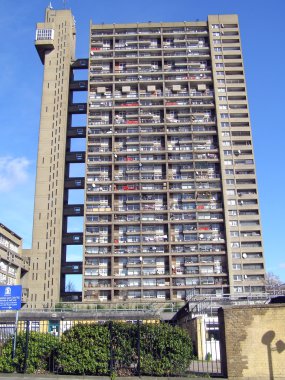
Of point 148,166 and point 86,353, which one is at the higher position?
point 148,166

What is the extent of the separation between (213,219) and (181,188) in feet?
29.6

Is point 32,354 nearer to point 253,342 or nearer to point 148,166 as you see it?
point 253,342

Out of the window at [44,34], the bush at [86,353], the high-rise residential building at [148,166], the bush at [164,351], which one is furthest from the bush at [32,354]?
the window at [44,34]

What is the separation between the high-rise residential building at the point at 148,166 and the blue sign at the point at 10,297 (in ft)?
211

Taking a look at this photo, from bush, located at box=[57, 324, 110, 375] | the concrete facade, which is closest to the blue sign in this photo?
bush, located at box=[57, 324, 110, 375]

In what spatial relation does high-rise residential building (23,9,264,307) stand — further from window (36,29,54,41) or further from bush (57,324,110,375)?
bush (57,324,110,375)

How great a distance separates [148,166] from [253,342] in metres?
78.7

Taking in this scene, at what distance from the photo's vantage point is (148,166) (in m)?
96.6

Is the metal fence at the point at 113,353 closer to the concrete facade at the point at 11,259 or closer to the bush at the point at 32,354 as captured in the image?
the bush at the point at 32,354

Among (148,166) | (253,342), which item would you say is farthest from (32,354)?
(148,166)

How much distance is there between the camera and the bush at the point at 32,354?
Result: 19.4 m

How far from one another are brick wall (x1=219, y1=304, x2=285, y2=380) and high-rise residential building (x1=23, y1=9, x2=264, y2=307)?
220ft

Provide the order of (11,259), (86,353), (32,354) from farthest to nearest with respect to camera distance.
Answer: (11,259) → (32,354) → (86,353)

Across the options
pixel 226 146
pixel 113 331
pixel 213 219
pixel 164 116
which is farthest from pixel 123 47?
pixel 113 331
